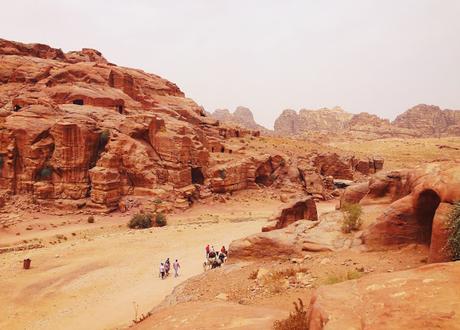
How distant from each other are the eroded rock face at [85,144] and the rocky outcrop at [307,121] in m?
96.7

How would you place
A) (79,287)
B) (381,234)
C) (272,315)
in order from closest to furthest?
(272,315)
(381,234)
(79,287)

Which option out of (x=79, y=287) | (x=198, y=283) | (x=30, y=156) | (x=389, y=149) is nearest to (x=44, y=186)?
(x=30, y=156)

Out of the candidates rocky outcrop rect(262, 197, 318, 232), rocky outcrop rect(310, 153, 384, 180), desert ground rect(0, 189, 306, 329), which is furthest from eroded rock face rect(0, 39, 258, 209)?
rocky outcrop rect(262, 197, 318, 232)

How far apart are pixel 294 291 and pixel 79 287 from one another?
1074cm

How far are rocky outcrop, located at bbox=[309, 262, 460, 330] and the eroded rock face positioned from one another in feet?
92.7

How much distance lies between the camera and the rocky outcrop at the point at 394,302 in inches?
156

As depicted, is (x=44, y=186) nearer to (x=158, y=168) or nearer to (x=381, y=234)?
(x=158, y=168)

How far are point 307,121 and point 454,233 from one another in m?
138

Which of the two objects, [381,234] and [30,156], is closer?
[381,234]

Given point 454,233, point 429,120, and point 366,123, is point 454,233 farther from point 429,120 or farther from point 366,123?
point 429,120

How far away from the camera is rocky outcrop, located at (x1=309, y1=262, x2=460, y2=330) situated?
397 cm

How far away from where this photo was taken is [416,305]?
425cm

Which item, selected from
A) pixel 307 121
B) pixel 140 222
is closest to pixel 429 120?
pixel 307 121

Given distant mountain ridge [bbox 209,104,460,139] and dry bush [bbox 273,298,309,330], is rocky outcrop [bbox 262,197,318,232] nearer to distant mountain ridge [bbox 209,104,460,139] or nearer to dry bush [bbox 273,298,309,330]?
dry bush [bbox 273,298,309,330]
